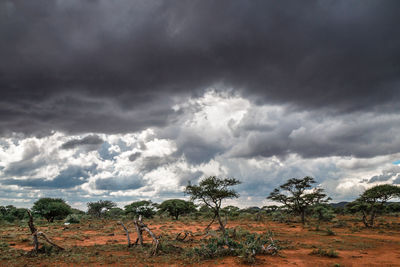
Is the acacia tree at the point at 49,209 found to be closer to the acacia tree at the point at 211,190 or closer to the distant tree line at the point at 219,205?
the distant tree line at the point at 219,205

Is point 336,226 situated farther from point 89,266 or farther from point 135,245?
point 89,266

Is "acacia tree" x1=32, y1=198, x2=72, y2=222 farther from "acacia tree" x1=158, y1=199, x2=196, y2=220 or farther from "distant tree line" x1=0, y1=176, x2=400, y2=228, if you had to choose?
"acacia tree" x1=158, y1=199, x2=196, y2=220

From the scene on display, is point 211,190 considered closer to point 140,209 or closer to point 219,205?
point 219,205

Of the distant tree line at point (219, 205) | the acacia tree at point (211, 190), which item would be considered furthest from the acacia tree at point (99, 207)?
the acacia tree at point (211, 190)

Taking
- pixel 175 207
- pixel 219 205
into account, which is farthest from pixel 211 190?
pixel 175 207

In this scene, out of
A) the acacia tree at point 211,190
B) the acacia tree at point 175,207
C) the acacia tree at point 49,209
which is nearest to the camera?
the acacia tree at point 211,190

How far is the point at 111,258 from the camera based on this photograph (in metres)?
16.2

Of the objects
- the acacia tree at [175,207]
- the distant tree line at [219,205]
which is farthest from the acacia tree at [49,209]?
the acacia tree at [175,207]

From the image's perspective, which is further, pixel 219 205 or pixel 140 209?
pixel 140 209

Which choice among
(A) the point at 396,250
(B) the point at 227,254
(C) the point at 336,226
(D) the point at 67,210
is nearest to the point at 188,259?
(B) the point at 227,254

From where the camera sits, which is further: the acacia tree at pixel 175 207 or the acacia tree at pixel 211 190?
the acacia tree at pixel 175 207

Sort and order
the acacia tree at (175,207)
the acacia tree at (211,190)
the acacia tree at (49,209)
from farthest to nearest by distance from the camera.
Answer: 1. the acacia tree at (175,207)
2. the acacia tree at (49,209)
3. the acacia tree at (211,190)

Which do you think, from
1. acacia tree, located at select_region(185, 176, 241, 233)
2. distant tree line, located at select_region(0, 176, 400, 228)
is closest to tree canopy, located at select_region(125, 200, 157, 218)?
distant tree line, located at select_region(0, 176, 400, 228)

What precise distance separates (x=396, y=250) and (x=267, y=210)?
57.5m
